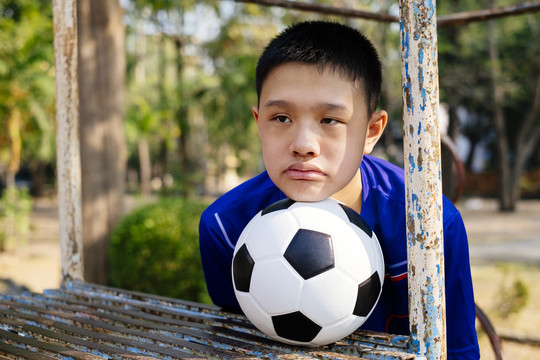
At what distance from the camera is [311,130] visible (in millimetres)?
1516

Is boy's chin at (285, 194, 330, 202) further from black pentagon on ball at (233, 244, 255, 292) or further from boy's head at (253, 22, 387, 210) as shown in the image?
black pentagon on ball at (233, 244, 255, 292)

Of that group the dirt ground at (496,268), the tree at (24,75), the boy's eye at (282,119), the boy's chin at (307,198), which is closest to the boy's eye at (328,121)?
the boy's eye at (282,119)

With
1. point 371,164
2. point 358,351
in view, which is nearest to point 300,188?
point 358,351

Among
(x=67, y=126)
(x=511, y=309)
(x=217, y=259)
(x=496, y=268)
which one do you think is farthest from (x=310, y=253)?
(x=496, y=268)

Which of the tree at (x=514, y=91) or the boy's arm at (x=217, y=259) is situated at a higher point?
the tree at (x=514, y=91)

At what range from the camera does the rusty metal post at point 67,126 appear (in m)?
2.15

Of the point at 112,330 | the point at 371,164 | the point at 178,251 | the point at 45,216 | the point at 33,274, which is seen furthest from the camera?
the point at 45,216

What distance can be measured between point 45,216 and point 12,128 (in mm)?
10118

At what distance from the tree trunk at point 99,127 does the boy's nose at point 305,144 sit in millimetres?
4113

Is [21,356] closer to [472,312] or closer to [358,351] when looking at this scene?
[358,351]

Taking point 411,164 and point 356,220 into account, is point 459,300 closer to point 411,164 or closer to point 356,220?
point 356,220

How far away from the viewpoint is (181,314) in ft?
6.05

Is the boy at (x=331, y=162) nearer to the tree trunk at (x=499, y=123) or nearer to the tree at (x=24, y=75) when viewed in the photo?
the tree at (x=24, y=75)

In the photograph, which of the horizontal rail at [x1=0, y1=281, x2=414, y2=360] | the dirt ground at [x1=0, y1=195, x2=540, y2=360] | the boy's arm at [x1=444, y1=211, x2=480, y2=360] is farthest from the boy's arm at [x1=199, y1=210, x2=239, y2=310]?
the dirt ground at [x1=0, y1=195, x2=540, y2=360]
